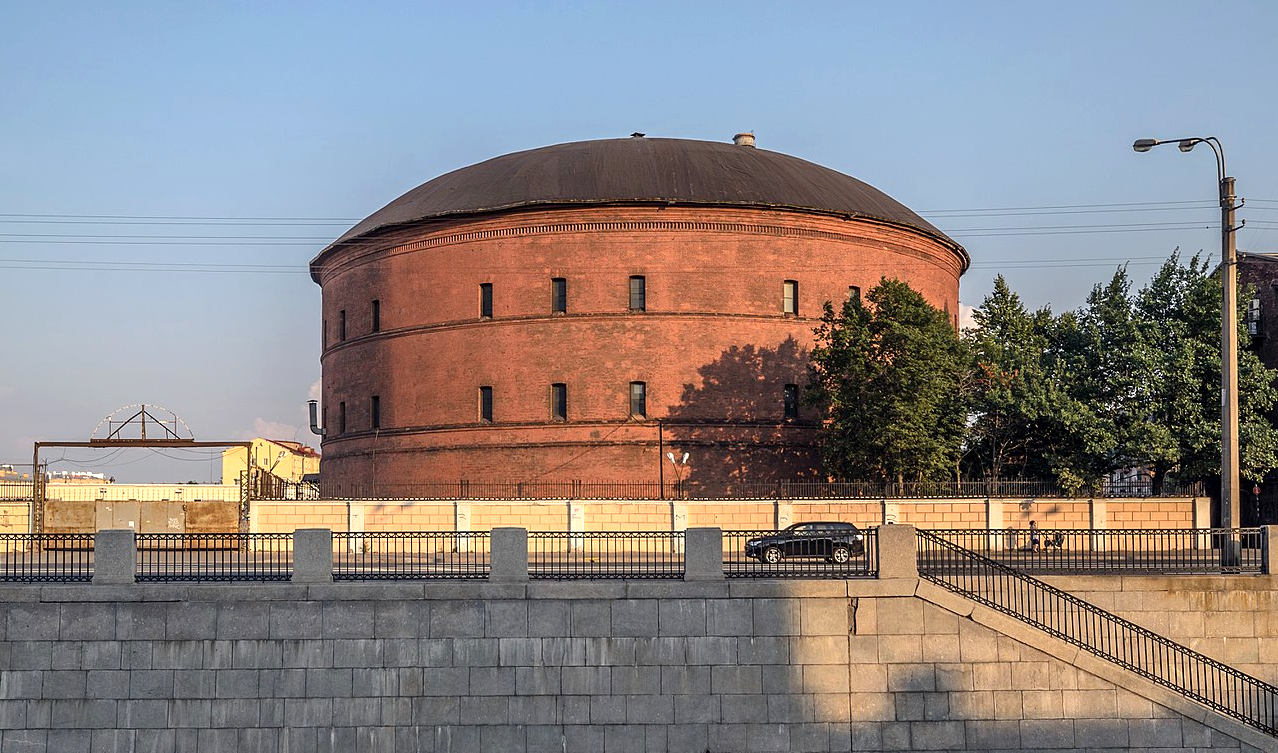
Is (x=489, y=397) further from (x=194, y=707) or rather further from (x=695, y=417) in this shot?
(x=194, y=707)

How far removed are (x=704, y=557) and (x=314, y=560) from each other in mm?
5821

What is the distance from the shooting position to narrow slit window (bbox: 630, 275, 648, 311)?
152 feet

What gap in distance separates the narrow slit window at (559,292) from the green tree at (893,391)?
8.86m

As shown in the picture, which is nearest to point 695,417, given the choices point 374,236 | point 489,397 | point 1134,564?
point 489,397

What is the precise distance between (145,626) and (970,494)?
961 inches

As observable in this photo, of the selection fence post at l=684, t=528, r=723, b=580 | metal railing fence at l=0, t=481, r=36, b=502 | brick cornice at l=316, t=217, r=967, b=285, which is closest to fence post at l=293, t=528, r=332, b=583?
fence post at l=684, t=528, r=723, b=580

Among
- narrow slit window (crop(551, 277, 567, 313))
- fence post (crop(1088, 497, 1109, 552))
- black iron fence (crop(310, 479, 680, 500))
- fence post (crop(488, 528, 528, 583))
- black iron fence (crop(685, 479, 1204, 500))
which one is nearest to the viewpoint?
fence post (crop(488, 528, 528, 583))

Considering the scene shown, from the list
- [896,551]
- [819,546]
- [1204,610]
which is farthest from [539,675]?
[1204,610]

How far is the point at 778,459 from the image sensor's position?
1817 inches

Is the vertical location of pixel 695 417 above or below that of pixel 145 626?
above

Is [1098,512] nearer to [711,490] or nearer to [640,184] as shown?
[711,490]

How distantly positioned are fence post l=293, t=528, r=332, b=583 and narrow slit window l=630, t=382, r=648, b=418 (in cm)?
2508

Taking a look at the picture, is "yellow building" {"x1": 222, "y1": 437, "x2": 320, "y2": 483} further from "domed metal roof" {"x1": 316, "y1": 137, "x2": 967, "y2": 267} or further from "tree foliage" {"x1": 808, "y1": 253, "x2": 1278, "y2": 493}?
"tree foliage" {"x1": 808, "y1": 253, "x2": 1278, "y2": 493}

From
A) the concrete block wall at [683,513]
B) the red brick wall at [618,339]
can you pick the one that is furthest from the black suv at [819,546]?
the red brick wall at [618,339]
